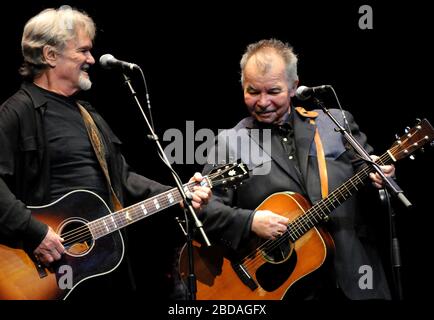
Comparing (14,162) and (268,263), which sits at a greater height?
(14,162)

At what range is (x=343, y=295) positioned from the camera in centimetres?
365

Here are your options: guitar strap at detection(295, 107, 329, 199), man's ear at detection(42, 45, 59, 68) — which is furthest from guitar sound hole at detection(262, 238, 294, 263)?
man's ear at detection(42, 45, 59, 68)

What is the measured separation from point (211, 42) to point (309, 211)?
1.67m

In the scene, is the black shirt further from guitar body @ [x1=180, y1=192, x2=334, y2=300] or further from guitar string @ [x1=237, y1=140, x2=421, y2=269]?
guitar string @ [x1=237, y1=140, x2=421, y2=269]

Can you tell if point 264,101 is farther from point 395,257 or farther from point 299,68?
point 395,257

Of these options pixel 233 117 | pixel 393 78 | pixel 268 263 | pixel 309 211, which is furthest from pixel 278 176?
pixel 393 78

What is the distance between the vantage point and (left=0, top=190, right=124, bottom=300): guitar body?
328 cm

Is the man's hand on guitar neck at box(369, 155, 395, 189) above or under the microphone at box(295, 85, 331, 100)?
under

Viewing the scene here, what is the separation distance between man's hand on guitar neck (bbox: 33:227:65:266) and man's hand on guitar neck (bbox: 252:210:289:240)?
44.2 inches

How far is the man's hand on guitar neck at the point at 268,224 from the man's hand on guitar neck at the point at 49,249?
112 cm

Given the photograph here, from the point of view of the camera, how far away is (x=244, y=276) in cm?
→ 385

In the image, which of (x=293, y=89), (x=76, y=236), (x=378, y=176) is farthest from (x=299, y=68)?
(x=76, y=236)

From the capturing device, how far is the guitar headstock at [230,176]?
366cm

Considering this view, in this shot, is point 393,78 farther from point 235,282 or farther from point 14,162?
point 14,162
